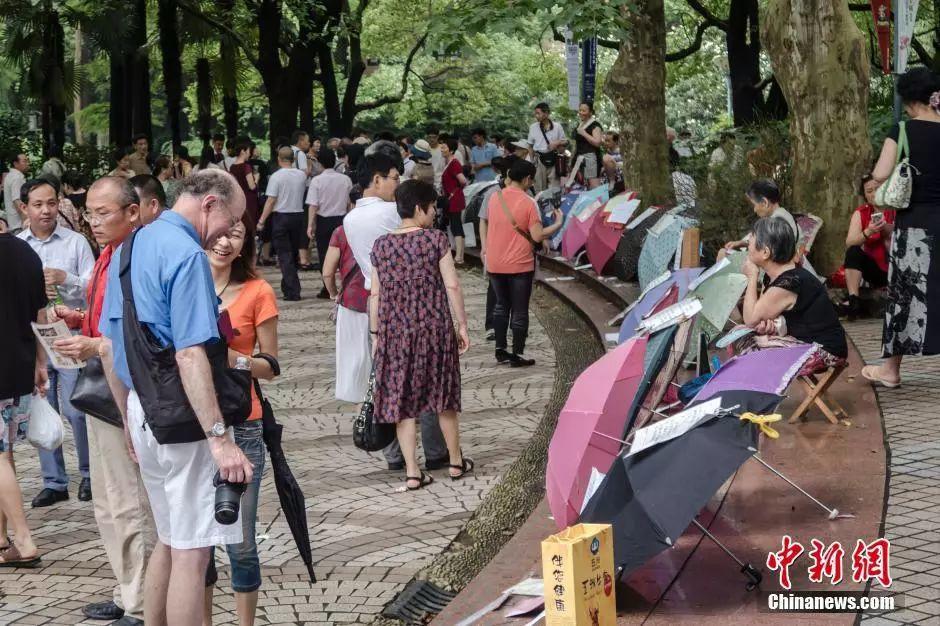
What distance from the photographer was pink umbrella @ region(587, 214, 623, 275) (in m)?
15.7

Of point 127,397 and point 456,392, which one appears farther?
point 456,392

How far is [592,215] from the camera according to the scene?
17.0 metres

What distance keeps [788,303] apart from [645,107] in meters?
9.66

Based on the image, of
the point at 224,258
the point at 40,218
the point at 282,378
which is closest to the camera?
the point at 224,258

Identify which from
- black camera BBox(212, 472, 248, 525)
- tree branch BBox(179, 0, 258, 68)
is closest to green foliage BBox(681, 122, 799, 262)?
black camera BBox(212, 472, 248, 525)

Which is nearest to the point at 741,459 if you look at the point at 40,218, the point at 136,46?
the point at 40,218

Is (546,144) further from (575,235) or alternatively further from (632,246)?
(632,246)

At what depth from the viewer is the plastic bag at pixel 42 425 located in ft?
23.0

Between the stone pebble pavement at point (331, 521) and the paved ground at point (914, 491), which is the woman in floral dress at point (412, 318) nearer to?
the stone pebble pavement at point (331, 521)

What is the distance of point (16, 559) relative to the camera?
6.72 meters

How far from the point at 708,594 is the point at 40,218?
13.6 ft

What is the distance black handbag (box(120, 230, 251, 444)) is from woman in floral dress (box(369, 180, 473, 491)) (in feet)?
10.8

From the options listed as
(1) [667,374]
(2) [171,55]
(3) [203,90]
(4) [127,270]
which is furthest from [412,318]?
(3) [203,90]

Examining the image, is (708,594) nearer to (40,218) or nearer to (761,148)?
(40,218)
